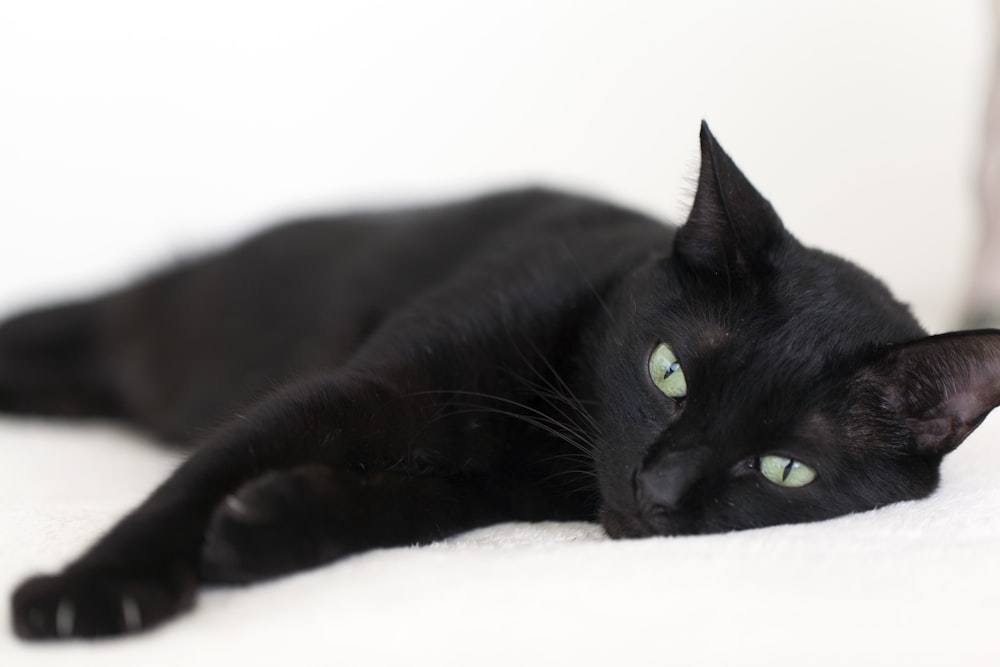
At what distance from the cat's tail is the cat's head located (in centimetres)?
126

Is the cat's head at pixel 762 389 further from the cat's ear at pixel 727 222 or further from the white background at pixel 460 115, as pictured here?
the white background at pixel 460 115

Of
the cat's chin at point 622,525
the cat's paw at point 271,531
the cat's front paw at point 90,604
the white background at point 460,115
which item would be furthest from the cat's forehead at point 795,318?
the white background at point 460,115

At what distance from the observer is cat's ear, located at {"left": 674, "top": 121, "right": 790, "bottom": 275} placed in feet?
3.78

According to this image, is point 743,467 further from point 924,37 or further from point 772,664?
point 924,37

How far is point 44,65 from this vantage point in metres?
2.42

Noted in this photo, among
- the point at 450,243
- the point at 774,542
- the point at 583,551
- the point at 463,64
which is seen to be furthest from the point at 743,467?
the point at 463,64

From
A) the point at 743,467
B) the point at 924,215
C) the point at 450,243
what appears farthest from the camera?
the point at 924,215

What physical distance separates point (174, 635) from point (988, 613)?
2.25 ft

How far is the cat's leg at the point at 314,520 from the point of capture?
0.90m

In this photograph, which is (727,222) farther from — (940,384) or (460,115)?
(460,115)

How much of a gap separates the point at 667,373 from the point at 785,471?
0.18 m

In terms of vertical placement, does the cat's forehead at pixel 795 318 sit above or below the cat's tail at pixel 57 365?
above

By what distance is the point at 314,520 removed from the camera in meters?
0.95

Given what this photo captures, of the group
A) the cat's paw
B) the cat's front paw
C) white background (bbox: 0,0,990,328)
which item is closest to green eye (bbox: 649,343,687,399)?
the cat's paw
